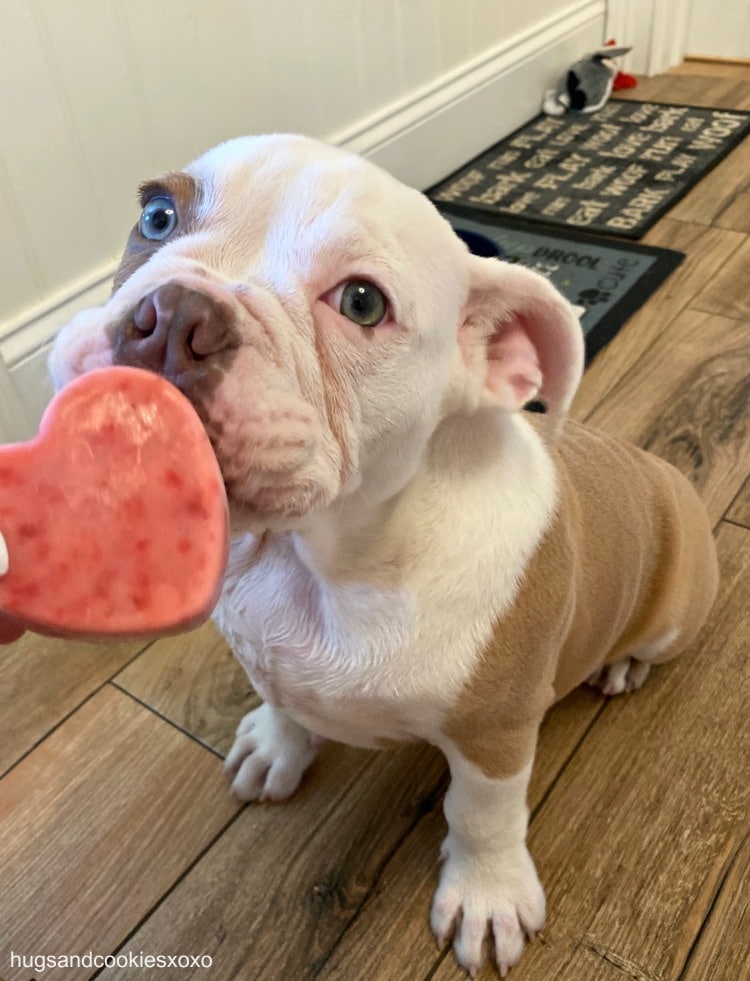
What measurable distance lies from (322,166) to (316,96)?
5.56 ft

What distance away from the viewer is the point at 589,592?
3.42 ft

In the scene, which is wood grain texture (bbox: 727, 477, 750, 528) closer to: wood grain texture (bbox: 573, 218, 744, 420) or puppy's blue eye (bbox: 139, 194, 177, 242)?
wood grain texture (bbox: 573, 218, 744, 420)

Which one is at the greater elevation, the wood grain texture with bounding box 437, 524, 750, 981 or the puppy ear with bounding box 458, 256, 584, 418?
the puppy ear with bounding box 458, 256, 584, 418

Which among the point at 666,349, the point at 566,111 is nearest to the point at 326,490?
the point at 666,349

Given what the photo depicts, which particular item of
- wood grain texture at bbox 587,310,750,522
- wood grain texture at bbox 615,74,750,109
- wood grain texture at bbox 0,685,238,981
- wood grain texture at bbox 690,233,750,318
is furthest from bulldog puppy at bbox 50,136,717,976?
wood grain texture at bbox 615,74,750,109

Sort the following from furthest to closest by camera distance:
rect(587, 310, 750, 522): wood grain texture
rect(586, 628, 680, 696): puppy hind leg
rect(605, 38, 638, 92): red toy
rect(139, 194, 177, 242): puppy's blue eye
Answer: rect(605, 38, 638, 92): red toy → rect(587, 310, 750, 522): wood grain texture → rect(586, 628, 680, 696): puppy hind leg → rect(139, 194, 177, 242): puppy's blue eye

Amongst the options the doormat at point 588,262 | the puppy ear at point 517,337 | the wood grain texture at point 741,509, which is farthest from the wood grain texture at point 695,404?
the puppy ear at point 517,337

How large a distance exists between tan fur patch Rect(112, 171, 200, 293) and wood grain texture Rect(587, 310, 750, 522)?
3.92ft

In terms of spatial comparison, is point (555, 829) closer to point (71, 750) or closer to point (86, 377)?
point (71, 750)

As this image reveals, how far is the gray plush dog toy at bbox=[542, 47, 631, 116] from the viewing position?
3.06 m

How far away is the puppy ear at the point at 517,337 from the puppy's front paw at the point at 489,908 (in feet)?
1.97

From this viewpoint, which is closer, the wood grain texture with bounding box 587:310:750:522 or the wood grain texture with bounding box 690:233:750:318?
the wood grain texture with bounding box 587:310:750:522

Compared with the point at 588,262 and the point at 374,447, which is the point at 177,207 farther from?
the point at 588,262

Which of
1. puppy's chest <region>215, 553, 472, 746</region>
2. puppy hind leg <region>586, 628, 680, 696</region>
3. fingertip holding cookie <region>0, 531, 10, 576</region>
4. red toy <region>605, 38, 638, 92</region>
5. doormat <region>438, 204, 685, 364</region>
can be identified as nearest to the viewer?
fingertip holding cookie <region>0, 531, 10, 576</region>
